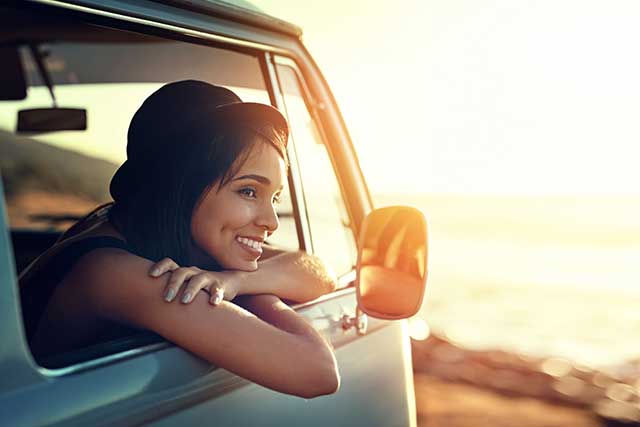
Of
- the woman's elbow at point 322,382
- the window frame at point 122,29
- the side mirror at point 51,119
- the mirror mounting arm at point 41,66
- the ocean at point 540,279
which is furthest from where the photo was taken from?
the ocean at point 540,279

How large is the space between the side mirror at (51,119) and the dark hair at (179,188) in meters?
1.00

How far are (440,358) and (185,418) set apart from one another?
37.4ft

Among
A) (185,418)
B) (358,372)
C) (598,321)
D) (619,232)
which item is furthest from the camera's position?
(619,232)

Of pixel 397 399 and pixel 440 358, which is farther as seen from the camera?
pixel 440 358

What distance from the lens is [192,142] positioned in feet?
6.35

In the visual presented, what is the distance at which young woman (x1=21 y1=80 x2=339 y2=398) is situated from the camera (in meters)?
1.64

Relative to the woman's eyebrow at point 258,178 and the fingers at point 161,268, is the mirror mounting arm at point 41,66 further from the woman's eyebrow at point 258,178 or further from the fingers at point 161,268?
the fingers at point 161,268

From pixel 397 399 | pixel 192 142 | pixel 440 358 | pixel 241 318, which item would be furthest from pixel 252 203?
pixel 440 358

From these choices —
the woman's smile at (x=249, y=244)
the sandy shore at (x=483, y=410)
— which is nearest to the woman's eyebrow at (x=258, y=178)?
the woman's smile at (x=249, y=244)

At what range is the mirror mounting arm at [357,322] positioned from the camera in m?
2.37

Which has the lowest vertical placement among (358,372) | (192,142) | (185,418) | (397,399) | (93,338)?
(397,399)

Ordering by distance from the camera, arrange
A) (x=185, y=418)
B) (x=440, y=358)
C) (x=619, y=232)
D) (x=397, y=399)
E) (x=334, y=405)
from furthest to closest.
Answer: (x=619, y=232)
(x=440, y=358)
(x=397, y=399)
(x=334, y=405)
(x=185, y=418)

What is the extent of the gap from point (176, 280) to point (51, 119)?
1.54 meters

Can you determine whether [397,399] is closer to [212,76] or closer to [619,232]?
[212,76]
